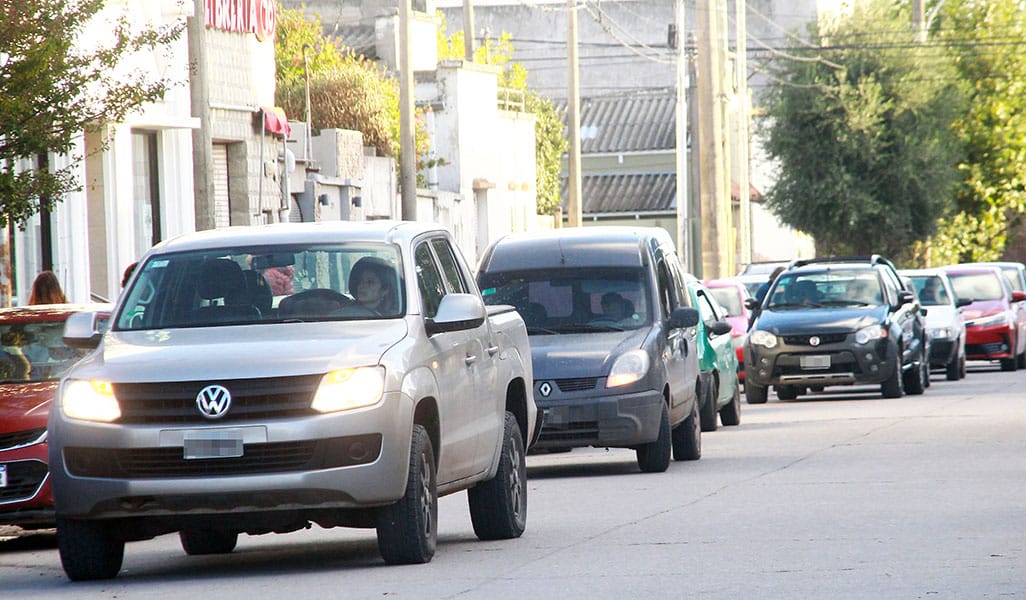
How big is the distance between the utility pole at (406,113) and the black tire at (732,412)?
10692 millimetres

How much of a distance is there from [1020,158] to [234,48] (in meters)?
36.3

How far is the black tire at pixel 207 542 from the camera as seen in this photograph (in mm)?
11594

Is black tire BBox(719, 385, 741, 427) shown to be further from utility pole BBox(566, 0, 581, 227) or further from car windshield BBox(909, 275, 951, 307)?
utility pole BBox(566, 0, 581, 227)

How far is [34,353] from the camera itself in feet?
45.6

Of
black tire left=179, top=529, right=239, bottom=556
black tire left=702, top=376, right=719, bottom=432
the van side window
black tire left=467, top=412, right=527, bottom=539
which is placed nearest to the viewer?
the van side window

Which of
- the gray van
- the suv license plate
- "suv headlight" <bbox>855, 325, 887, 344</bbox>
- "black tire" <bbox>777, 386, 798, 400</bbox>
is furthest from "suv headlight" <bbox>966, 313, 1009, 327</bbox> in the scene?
the suv license plate

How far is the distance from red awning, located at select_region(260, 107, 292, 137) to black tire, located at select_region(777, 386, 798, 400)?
935cm

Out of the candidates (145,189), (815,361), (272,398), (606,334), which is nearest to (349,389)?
(272,398)

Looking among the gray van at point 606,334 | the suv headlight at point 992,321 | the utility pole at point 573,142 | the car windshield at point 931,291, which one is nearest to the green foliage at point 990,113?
the utility pole at point 573,142

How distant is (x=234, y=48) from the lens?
3189 cm

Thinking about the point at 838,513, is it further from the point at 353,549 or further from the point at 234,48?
the point at 234,48

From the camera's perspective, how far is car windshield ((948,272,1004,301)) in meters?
35.2

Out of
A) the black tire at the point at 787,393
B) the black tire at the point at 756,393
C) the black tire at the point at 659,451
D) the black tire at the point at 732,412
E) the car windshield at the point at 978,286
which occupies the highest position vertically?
the car windshield at the point at 978,286

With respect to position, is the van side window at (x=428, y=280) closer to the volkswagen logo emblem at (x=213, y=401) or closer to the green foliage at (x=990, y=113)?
the volkswagen logo emblem at (x=213, y=401)
